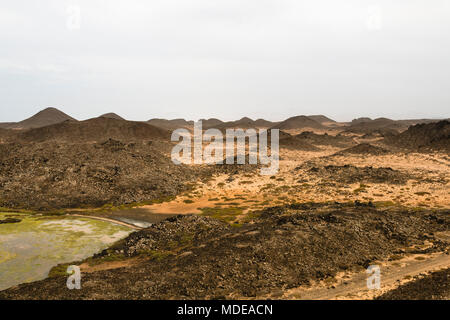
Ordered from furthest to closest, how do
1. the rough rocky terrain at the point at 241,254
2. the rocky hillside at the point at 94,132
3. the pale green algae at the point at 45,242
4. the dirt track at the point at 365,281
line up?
1. the rocky hillside at the point at 94,132
2. the pale green algae at the point at 45,242
3. the rough rocky terrain at the point at 241,254
4. the dirt track at the point at 365,281

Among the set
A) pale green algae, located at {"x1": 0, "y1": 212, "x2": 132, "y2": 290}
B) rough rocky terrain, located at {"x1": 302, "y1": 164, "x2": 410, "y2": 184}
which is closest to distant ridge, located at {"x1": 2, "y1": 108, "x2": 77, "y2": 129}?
pale green algae, located at {"x1": 0, "y1": 212, "x2": 132, "y2": 290}

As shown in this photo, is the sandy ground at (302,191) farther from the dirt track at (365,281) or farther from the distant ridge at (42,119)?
the distant ridge at (42,119)

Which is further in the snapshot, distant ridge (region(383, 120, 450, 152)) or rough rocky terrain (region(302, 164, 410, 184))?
distant ridge (region(383, 120, 450, 152))

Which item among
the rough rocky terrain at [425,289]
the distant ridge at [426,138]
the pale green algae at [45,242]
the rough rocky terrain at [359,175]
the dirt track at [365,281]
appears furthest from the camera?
the distant ridge at [426,138]

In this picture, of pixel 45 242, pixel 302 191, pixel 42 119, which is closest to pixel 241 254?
pixel 45 242

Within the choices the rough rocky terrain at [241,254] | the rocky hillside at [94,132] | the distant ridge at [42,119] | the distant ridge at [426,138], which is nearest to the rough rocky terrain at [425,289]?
the rough rocky terrain at [241,254]

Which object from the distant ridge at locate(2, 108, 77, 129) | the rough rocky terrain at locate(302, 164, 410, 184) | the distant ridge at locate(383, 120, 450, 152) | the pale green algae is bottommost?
the pale green algae

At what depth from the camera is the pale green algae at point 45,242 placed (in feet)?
79.7

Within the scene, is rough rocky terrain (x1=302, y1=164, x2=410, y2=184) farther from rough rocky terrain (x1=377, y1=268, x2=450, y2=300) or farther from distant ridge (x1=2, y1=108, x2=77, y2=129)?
distant ridge (x1=2, y1=108, x2=77, y2=129)

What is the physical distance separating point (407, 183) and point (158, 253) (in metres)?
42.1

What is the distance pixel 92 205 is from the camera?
4425 centimetres

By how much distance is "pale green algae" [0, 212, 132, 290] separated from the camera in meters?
24.3
